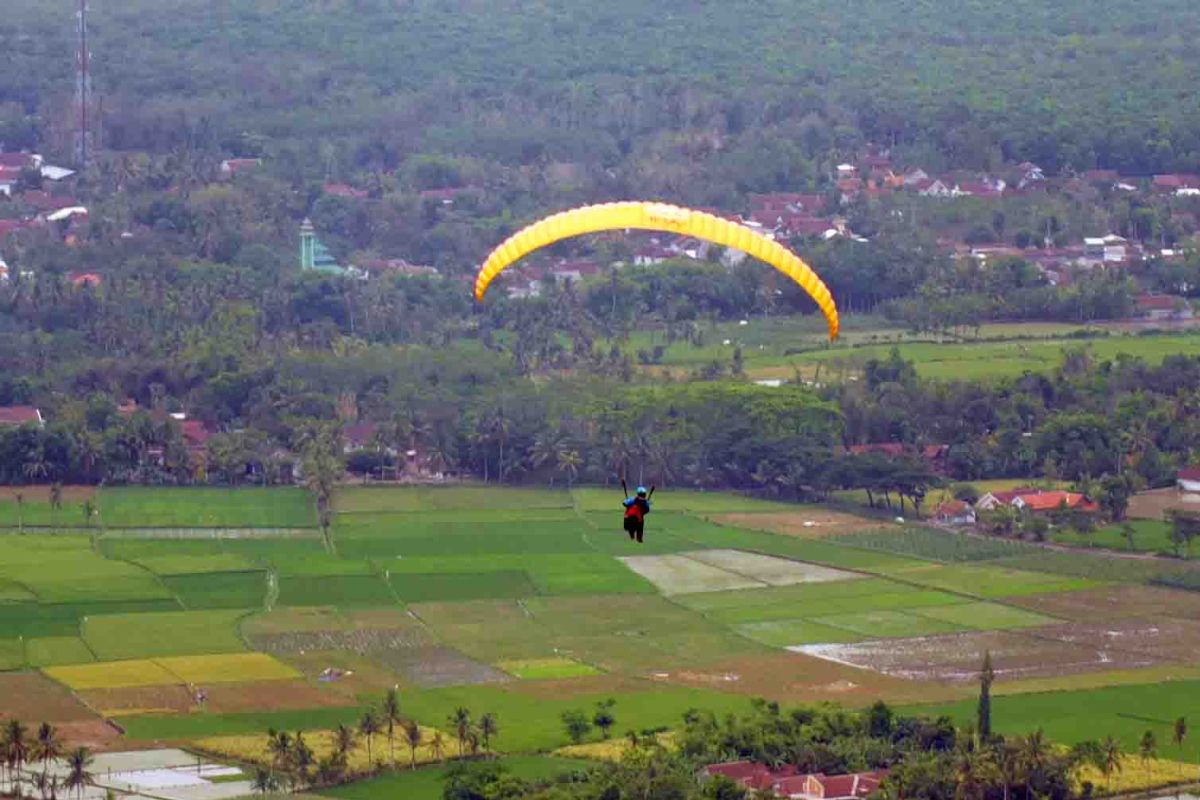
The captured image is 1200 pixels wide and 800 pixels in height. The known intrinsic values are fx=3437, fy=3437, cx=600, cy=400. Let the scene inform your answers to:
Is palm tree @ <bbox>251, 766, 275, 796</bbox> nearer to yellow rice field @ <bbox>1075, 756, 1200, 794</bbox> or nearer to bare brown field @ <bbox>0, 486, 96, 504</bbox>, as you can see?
yellow rice field @ <bbox>1075, 756, 1200, 794</bbox>

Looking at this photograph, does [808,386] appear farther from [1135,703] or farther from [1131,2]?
[1131,2]

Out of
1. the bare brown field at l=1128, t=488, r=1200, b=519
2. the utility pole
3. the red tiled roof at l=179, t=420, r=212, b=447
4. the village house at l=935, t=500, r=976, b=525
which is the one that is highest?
the utility pole

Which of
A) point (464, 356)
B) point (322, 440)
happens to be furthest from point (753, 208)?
point (322, 440)

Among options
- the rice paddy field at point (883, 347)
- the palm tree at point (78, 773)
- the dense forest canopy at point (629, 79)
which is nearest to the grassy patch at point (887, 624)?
the palm tree at point (78, 773)

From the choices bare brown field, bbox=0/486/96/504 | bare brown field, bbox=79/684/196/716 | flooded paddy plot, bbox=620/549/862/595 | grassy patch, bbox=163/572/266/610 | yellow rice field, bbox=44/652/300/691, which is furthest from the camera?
bare brown field, bbox=0/486/96/504

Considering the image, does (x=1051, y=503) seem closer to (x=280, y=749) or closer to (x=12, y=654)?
(x=12, y=654)

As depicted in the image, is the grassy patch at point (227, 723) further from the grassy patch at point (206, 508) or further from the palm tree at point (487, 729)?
the grassy patch at point (206, 508)

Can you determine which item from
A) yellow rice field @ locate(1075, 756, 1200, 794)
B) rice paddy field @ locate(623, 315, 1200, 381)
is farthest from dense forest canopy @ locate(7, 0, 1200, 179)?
yellow rice field @ locate(1075, 756, 1200, 794)

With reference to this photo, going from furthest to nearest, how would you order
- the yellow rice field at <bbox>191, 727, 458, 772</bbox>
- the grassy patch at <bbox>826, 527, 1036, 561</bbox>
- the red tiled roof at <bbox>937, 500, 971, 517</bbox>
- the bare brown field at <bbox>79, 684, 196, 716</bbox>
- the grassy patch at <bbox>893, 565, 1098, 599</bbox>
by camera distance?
the red tiled roof at <bbox>937, 500, 971, 517</bbox> → the grassy patch at <bbox>826, 527, 1036, 561</bbox> → the grassy patch at <bbox>893, 565, 1098, 599</bbox> → the bare brown field at <bbox>79, 684, 196, 716</bbox> → the yellow rice field at <bbox>191, 727, 458, 772</bbox>
